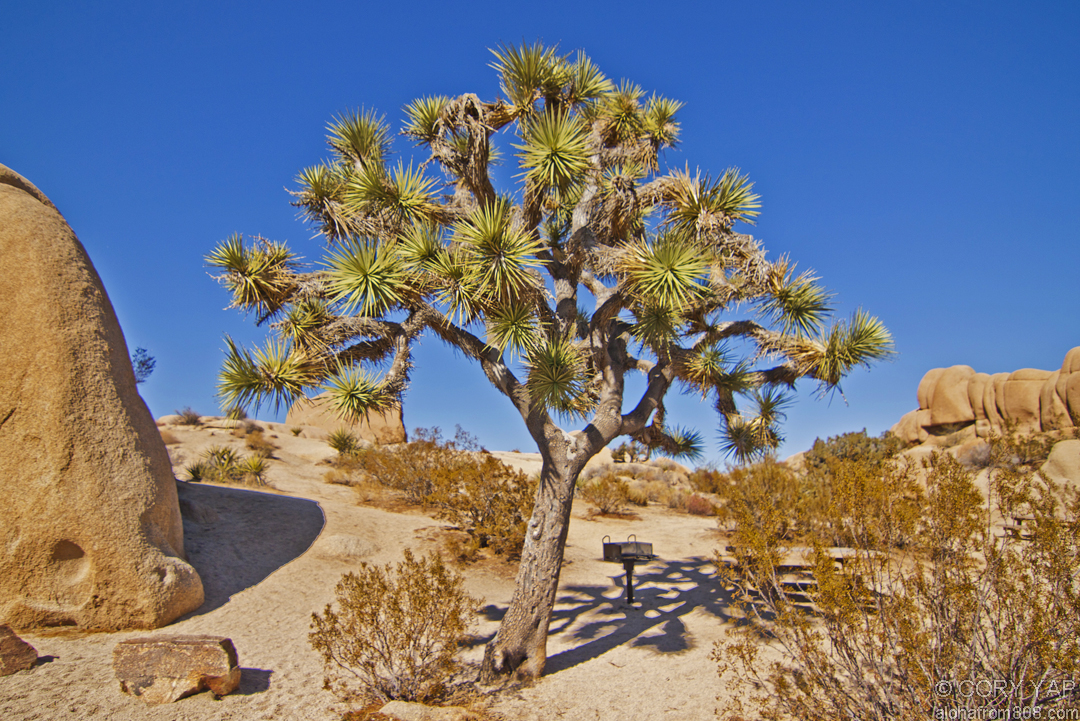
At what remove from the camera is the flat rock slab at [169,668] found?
15.6 feet

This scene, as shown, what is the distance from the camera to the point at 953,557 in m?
3.93

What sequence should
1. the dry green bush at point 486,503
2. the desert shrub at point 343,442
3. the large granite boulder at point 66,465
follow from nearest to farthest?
the large granite boulder at point 66,465 < the dry green bush at point 486,503 < the desert shrub at point 343,442

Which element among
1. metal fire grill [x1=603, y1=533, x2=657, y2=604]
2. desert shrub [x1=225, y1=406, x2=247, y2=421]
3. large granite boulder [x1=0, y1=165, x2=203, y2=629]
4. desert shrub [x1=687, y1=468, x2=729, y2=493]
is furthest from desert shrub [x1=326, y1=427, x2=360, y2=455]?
desert shrub [x1=225, y1=406, x2=247, y2=421]

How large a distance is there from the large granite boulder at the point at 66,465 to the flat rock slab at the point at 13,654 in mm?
1138

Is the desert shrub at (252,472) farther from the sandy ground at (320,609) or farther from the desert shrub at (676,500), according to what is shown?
the desert shrub at (676,500)

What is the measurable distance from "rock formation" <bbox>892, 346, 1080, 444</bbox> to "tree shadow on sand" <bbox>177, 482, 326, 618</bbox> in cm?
2274

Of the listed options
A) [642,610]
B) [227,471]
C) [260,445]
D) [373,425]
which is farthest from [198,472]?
[373,425]

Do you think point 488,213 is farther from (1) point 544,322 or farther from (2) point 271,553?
(2) point 271,553

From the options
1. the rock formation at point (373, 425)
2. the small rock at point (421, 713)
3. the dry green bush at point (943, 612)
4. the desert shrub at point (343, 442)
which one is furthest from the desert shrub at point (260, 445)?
the dry green bush at point (943, 612)

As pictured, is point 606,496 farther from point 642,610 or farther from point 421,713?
point 421,713

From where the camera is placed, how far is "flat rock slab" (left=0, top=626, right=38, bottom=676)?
4.91 metres

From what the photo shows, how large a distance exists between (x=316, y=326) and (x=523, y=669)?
164 inches

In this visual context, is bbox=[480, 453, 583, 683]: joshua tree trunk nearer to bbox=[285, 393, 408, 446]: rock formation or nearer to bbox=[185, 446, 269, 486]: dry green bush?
bbox=[185, 446, 269, 486]: dry green bush

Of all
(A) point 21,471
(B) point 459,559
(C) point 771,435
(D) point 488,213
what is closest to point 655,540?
(B) point 459,559
